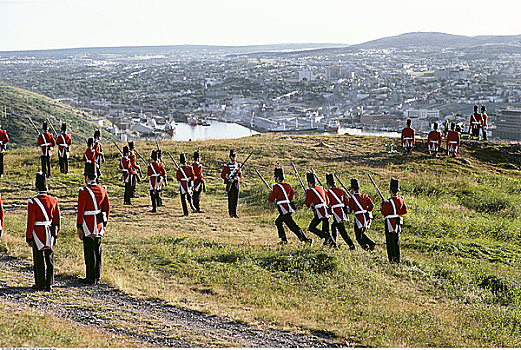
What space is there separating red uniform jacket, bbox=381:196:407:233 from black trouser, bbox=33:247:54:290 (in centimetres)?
703

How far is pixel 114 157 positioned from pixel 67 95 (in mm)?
140731

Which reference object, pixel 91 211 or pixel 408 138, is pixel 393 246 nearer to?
pixel 91 211

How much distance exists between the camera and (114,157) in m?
26.1

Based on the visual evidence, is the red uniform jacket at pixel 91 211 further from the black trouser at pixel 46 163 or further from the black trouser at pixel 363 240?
the black trouser at pixel 46 163

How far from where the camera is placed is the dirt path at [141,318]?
822 centimetres

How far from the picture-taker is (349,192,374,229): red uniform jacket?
1338cm

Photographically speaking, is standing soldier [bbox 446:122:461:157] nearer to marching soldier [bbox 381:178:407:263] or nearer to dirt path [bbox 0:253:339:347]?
marching soldier [bbox 381:178:407:263]

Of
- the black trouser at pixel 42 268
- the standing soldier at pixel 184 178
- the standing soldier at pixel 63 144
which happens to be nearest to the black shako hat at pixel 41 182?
the black trouser at pixel 42 268

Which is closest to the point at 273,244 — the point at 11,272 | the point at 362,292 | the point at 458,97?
the point at 362,292

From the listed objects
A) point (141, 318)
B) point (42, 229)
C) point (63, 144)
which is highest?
point (63, 144)

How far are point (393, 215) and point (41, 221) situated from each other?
7.30 meters

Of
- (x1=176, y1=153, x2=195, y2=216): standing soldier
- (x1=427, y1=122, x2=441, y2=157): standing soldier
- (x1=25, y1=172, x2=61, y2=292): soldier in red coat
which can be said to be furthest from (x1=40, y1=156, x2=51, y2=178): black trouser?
(x1=427, y1=122, x2=441, y2=157): standing soldier

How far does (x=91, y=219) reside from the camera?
10195 mm

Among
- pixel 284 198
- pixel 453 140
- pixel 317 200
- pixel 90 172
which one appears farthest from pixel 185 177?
pixel 453 140
